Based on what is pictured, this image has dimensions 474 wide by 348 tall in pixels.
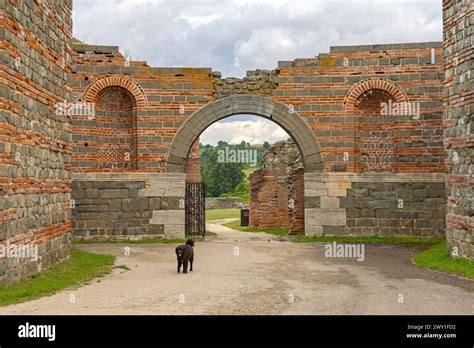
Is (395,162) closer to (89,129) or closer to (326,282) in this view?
(326,282)

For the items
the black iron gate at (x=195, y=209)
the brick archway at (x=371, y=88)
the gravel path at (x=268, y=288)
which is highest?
the brick archway at (x=371, y=88)

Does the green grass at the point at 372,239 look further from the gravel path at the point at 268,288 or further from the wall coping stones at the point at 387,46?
the wall coping stones at the point at 387,46

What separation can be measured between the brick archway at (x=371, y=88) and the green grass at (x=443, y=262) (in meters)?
5.39

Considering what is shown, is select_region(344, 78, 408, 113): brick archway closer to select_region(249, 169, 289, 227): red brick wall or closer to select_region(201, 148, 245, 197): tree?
select_region(249, 169, 289, 227): red brick wall

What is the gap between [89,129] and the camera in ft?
51.4

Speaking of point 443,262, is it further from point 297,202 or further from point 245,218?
point 245,218

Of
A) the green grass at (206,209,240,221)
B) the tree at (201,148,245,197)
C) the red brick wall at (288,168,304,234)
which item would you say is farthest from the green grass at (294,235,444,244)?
the tree at (201,148,245,197)

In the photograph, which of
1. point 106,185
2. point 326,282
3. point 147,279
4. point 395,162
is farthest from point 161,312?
point 395,162

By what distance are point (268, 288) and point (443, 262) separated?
423 centimetres

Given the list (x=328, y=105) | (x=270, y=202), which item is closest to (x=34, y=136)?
(x=328, y=105)

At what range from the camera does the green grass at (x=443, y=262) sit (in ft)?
31.1

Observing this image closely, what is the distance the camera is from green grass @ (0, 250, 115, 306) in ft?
24.8

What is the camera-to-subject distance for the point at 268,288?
843 cm

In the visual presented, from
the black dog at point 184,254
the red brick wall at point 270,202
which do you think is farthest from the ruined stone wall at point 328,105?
the red brick wall at point 270,202
